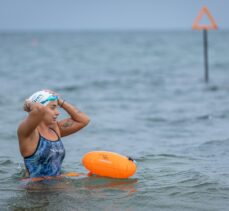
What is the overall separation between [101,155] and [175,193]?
109 centimetres

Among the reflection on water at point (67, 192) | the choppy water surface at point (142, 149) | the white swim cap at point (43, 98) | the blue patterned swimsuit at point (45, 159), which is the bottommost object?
the choppy water surface at point (142, 149)

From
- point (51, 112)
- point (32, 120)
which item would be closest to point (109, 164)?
point (51, 112)

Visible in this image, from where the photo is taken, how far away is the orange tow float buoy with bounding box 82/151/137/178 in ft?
24.9

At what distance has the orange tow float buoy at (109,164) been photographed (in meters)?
7.59

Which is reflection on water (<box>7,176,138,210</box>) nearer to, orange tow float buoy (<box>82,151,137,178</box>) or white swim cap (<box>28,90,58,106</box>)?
orange tow float buoy (<box>82,151,137,178</box>)

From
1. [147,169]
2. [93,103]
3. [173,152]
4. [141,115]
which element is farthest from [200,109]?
[147,169]

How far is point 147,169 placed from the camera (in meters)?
9.20

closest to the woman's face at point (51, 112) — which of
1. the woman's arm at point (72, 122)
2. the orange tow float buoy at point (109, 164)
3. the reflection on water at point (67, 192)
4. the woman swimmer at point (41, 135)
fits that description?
the woman swimmer at point (41, 135)

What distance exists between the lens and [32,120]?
652 centimetres

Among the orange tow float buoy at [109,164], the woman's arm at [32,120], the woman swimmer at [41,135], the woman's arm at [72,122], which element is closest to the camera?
the woman's arm at [32,120]

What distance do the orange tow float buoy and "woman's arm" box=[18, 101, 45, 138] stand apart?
1212mm

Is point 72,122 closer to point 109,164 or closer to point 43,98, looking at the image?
point 109,164

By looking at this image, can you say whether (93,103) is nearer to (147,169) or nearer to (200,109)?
(200,109)

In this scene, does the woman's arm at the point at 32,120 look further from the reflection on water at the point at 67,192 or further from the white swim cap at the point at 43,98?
the reflection on water at the point at 67,192
